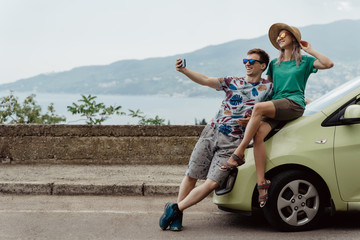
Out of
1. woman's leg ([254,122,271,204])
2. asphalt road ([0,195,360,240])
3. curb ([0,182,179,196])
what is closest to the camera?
woman's leg ([254,122,271,204])

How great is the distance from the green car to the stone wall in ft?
12.9

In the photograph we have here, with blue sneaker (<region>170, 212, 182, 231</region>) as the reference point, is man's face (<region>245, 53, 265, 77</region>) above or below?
above

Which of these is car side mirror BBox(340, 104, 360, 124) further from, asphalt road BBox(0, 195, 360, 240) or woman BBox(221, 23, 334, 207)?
asphalt road BBox(0, 195, 360, 240)

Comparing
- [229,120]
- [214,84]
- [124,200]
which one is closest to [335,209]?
[229,120]

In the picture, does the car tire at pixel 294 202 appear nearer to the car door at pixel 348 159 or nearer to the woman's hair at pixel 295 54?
the car door at pixel 348 159

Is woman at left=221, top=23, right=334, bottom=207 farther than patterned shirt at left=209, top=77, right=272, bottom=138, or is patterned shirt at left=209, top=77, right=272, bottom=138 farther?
patterned shirt at left=209, top=77, right=272, bottom=138

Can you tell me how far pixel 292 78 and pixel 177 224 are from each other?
1.70 metres

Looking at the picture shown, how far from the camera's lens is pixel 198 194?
16.4 feet

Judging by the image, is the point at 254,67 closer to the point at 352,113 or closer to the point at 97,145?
the point at 352,113

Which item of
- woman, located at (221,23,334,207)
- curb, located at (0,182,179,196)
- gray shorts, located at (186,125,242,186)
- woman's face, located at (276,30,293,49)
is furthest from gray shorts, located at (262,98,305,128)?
curb, located at (0,182,179,196)

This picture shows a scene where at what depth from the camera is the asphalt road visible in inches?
190

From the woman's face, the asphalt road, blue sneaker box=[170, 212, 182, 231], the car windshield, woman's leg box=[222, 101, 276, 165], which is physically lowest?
the asphalt road

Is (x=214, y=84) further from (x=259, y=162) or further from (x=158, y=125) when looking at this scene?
(x=158, y=125)

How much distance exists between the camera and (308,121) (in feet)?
15.9
